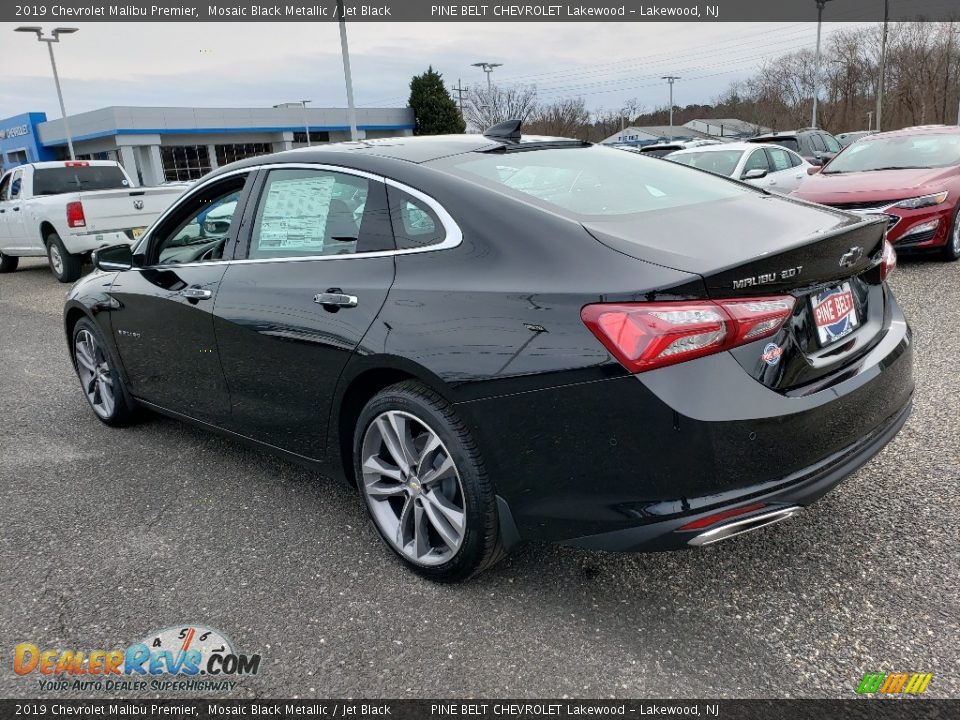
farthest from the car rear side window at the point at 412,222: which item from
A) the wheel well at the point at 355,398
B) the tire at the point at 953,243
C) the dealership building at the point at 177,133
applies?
the dealership building at the point at 177,133

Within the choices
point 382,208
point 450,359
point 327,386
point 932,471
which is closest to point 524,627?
point 450,359

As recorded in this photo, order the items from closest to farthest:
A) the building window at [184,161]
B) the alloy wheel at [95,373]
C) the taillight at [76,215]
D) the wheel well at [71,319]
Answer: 1. the alloy wheel at [95,373]
2. the wheel well at [71,319]
3. the taillight at [76,215]
4. the building window at [184,161]

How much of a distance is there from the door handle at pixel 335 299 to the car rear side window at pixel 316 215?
182 millimetres

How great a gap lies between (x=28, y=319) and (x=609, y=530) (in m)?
8.86

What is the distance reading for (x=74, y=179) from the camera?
12.7m

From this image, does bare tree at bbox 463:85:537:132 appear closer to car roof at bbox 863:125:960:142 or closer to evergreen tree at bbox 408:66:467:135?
evergreen tree at bbox 408:66:467:135

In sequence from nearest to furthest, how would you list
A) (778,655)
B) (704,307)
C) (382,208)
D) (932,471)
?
(704,307) < (778,655) < (382,208) < (932,471)

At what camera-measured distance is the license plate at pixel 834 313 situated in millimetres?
2395

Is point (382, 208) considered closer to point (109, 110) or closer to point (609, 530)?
point (609, 530)

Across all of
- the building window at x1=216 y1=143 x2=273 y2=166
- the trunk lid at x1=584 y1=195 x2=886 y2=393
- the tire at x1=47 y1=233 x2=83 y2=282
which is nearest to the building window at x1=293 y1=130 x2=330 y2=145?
the building window at x1=216 y1=143 x2=273 y2=166

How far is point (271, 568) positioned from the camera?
2977mm

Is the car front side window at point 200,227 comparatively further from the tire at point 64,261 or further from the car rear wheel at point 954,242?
the tire at point 64,261

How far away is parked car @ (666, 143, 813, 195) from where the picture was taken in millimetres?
11144

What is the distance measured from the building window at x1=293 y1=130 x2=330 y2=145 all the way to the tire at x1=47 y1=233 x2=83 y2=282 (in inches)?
1633
